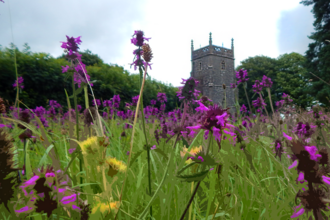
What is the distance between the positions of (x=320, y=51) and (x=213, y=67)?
1527 centimetres

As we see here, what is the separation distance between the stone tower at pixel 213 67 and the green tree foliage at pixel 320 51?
1290 cm

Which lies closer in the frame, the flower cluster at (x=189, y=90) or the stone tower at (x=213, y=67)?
the flower cluster at (x=189, y=90)

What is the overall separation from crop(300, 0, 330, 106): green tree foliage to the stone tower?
12904 millimetres

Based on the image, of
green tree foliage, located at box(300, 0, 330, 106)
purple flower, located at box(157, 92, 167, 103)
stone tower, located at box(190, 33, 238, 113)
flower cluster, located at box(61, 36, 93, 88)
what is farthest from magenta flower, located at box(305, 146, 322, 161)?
stone tower, located at box(190, 33, 238, 113)

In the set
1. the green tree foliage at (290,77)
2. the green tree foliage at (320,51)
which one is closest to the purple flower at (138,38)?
the green tree foliage at (320,51)

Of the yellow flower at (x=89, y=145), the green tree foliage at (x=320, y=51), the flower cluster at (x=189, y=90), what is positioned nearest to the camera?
the yellow flower at (x=89, y=145)

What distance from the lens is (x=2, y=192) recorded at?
0.53m

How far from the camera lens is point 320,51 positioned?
15648 mm

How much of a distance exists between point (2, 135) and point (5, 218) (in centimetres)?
41

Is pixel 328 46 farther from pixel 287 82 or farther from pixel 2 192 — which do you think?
pixel 2 192

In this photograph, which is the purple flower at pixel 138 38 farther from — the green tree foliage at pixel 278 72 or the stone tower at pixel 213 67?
the green tree foliage at pixel 278 72

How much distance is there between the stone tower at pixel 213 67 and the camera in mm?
29797

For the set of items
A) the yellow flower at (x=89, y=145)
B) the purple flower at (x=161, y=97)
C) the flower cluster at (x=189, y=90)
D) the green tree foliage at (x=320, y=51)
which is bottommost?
the yellow flower at (x=89, y=145)

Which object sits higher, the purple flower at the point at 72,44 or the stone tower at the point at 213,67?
the stone tower at the point at 213,67
